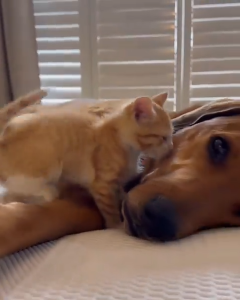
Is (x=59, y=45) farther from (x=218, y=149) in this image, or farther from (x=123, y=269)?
(x=123, y=269)

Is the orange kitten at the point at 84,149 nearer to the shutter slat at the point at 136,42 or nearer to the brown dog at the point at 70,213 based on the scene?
the brown dog at the point at 70,213

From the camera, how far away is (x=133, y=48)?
248 cm

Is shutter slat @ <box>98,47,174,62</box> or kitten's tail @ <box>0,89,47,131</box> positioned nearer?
kitten's tail @ <box>0,89,47,131</box>

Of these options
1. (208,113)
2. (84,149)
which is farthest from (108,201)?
(208,113)

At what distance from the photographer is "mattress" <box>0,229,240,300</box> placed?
661 mm

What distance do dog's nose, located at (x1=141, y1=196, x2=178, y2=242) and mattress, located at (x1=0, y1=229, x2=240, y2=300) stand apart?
19mm

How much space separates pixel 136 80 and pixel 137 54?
13 centimetres

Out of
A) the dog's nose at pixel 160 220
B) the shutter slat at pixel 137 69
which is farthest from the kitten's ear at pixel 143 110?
the shutter slat at pixel 137 69

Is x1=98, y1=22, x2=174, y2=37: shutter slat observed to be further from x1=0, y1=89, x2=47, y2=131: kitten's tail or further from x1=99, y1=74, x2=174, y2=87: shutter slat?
x1=0, y1=89, x2=47, y2=131: kitten's tail

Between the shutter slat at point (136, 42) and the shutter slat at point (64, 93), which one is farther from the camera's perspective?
the shutter slat at point (64, 93)

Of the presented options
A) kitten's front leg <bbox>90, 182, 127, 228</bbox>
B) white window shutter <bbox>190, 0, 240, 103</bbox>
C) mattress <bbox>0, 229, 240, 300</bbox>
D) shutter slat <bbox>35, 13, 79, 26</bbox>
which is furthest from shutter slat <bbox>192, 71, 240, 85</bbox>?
mattress <bbox>0, 229, 240, 300</bbox>

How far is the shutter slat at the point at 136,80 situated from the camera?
249cm

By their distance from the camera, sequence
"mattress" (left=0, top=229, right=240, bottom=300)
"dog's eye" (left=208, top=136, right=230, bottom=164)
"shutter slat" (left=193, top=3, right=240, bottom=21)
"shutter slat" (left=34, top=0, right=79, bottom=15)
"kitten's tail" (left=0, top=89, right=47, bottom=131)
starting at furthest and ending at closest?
1. "shutter slat" (left=34, top=0, right=79, bottom=15)
2. "shutter slat" (left=193, top=3, right=240, bottom=21)
3. "kitten's tail" (left=0, top=89, right=47, bottom=131)
4. "dog's eye" (left=208, top=136, right=230, bottom=164)
5. "mattress" (left=0, top=229, right=240, bottom=300)

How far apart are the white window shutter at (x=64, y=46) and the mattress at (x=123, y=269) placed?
1.74 meters
